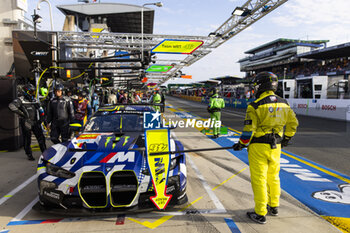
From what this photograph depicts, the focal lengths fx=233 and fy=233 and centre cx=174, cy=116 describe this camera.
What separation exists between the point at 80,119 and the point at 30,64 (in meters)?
5.89

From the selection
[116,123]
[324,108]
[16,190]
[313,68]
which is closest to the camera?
[16,190]

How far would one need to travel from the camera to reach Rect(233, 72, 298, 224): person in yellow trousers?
2977mm

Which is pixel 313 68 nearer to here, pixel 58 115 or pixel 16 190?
pixel 58 115

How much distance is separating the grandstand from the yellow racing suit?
53.0ft

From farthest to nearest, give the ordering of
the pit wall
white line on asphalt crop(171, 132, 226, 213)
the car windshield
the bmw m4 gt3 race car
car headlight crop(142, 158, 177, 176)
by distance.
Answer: the pit wall
the car windshield
white line on asphalt crop(171, 132, 226, 213)
car headlight crop(142, 158, 177, 176)
the bmw m4 gt3 race car

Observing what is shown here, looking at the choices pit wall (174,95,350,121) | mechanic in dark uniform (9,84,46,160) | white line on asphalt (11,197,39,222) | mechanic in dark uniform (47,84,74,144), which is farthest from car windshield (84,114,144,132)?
pit wall (174,95,350,121)

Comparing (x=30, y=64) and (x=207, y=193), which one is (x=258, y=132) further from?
(x=30, y=64)

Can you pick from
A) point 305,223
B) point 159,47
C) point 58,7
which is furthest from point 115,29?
point 305,223

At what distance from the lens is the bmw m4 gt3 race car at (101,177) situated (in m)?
2.77

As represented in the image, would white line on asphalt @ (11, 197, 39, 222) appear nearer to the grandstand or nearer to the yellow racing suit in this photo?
the yellow racing suit

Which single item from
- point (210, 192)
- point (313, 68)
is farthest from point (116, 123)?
point (313, 68)

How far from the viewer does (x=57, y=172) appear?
2.96 m

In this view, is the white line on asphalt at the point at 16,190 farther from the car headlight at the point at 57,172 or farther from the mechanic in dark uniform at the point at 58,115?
the mechanic in dark uniform at the point at 58,115

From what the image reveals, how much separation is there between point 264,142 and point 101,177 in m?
2.09
